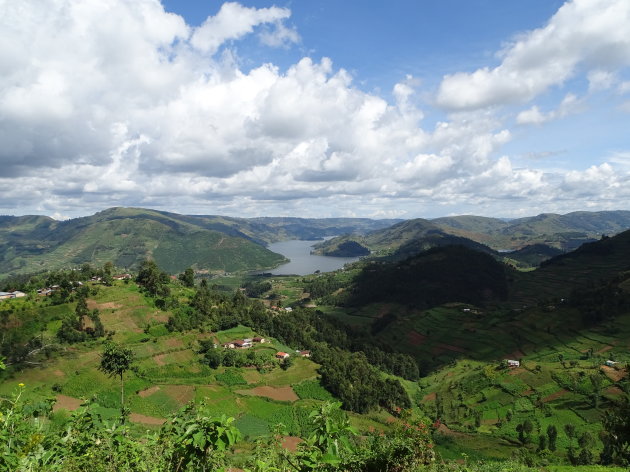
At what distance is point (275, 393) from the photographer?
9569 centimetres

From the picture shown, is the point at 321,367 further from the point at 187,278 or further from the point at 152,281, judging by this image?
the point at 187,278

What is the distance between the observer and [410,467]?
13.5m

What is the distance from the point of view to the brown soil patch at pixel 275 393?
93500 mm

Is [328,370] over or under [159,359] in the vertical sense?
under

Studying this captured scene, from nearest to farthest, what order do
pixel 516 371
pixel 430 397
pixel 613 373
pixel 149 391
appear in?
pixel 149 391, pixel 613 373, pixel 516 371, pixel 430 397

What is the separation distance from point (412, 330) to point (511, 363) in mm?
62465

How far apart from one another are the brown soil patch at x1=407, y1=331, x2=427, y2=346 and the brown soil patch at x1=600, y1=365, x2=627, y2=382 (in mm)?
71829

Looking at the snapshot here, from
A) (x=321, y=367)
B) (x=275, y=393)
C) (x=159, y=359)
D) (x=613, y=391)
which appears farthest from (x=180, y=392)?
(x=613, y=391)

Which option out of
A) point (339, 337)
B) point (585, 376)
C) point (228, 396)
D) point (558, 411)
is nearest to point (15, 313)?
point (228, 396)

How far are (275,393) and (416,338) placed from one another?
92.4 m

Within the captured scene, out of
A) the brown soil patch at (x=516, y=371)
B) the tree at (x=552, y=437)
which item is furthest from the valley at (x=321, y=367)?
the brown soil patch at (x=516, y=371)

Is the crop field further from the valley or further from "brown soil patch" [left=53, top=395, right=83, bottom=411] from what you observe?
the valley

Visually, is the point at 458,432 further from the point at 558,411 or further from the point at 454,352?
the point at 454,352

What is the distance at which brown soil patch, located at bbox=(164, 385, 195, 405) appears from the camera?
Result: 83.5 m
